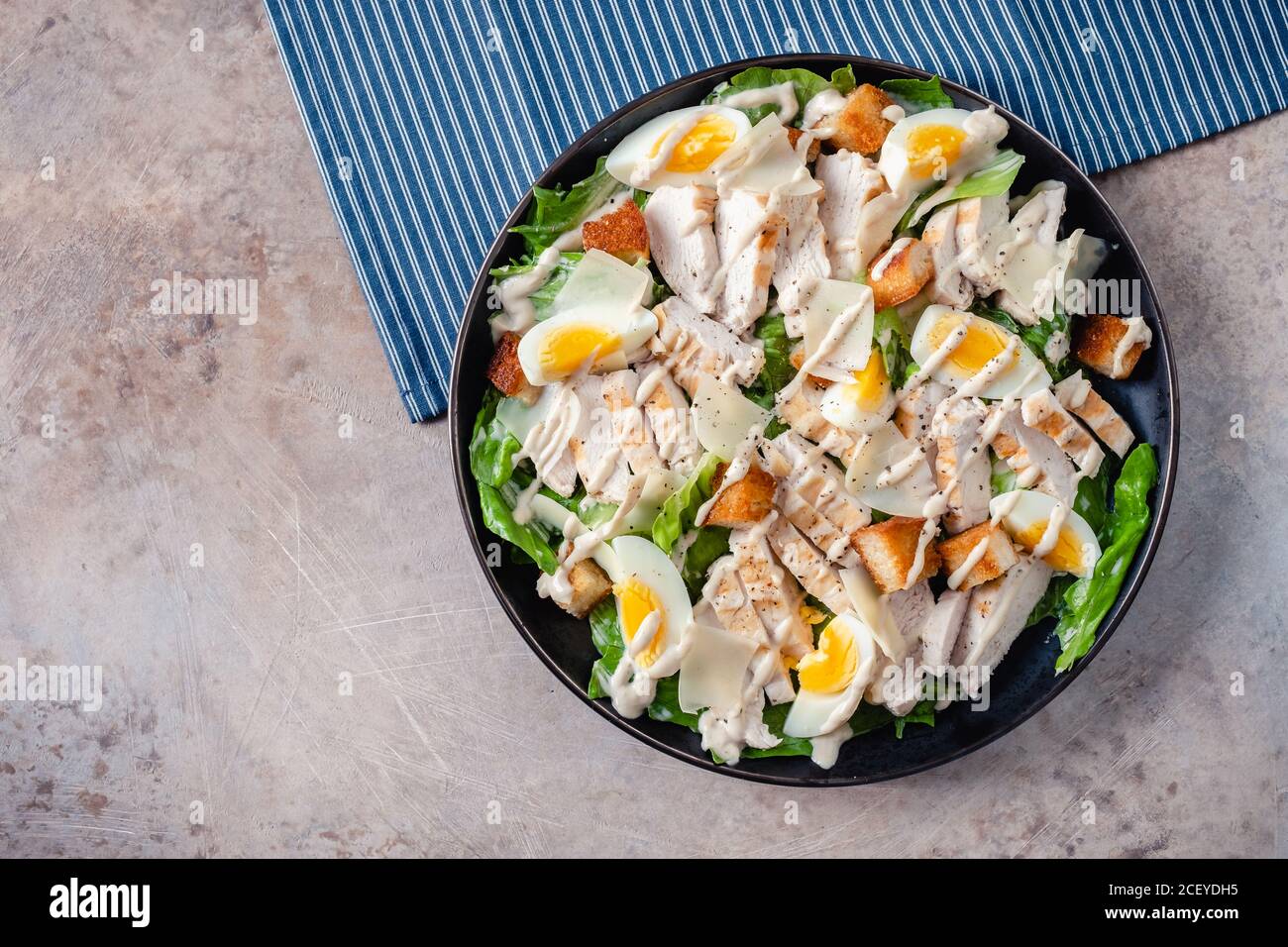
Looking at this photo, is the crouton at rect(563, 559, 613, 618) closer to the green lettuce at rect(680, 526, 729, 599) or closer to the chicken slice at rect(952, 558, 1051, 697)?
the green lettuce at rect(680, 526, 729, 599)

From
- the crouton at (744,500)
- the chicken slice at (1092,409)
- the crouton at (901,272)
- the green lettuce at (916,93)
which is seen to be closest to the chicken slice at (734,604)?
the crouton at (744,500)

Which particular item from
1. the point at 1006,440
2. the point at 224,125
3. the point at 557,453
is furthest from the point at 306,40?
the point at 1006,440

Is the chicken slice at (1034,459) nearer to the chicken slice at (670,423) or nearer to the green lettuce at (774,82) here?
the chicken slice at (670,423)

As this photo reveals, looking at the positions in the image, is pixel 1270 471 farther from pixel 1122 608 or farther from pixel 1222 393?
pixel 1122 608

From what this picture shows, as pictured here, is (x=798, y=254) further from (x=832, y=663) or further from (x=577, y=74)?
(x=832, y=663)

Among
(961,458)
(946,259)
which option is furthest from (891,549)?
(946,259)

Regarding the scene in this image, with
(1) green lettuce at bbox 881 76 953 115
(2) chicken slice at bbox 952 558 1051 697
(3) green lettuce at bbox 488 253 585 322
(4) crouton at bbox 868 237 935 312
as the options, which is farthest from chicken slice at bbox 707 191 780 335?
(2) chicken slice at bbox 952 558 1051 697
